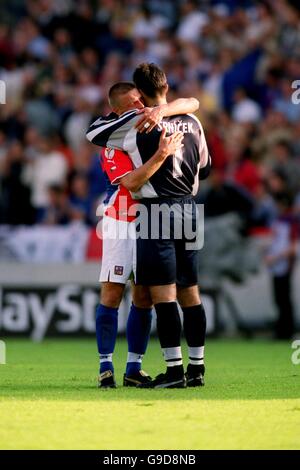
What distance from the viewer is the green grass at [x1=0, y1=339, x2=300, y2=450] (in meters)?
6.62

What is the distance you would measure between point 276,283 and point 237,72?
417 centimetres

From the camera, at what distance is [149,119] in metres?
8.60

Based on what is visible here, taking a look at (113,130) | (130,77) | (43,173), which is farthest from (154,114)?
(130,77)

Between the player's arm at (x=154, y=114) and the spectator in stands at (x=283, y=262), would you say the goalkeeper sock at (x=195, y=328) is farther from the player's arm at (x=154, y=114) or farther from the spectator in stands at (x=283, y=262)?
the spectator in stands at (x=283, y=262)

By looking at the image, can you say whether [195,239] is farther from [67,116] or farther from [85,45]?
[85,45]

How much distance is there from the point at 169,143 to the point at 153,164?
0.19 meters

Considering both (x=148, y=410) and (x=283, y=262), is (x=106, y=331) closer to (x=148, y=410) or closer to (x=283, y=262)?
(x=148, y=410)

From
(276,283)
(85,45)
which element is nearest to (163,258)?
(276,283)

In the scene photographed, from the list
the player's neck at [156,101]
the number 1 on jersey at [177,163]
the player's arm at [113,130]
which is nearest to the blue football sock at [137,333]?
the number 1 on jersey at [177,163]

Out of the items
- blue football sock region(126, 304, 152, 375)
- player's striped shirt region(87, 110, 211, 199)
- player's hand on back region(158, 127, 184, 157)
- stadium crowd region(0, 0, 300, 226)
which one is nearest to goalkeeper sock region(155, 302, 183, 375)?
blue football sock region(126, 304, 152, 375)

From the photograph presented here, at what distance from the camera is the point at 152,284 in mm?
8695

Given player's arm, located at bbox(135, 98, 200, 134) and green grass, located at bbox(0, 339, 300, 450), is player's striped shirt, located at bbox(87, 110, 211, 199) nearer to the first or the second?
player's arm, located at bbox(135, 98, 200, 134)

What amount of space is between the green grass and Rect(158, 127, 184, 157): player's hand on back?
169 centimetres

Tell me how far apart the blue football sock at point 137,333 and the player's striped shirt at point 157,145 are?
89 centimetres
